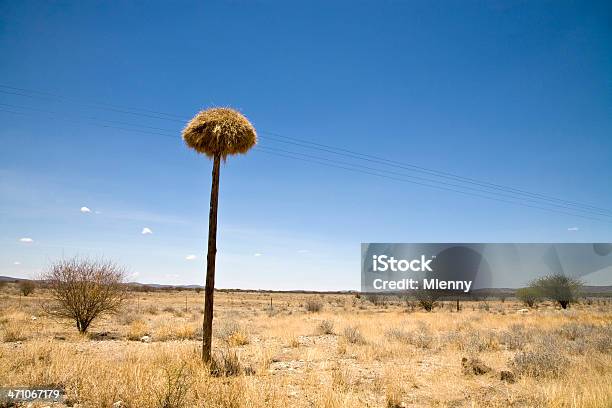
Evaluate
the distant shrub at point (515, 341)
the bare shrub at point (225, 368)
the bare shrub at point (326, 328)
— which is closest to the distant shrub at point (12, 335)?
the bare shrub at point (225, 368)

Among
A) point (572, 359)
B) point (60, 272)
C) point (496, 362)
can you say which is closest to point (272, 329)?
point (60, 272)

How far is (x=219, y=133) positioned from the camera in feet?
35.3

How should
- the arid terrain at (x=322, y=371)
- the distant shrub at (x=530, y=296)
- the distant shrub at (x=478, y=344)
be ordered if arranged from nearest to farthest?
the arid terrain at (x=322, y=371), the distant shrub at (x=478, y=344), the distant shrub at (x=530, y=296)

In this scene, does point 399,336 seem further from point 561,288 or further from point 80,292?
point 561,288

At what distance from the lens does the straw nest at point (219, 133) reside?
10.9 metres

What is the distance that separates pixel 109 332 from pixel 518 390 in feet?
63.6

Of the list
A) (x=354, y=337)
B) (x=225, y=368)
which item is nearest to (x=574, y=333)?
(x=354, y=337)

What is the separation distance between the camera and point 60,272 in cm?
1981

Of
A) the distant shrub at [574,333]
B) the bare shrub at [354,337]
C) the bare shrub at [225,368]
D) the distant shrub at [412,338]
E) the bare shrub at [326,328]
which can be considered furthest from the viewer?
the bare shrub at [326,328]

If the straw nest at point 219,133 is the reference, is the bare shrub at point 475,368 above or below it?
below

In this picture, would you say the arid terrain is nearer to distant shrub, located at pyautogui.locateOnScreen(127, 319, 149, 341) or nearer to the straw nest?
distant shrub, located at pyautogui.locateOnScreen(127, 319, 149, 341)

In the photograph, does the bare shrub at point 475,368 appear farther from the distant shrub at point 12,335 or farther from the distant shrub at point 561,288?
the distant shrub at point 561,288

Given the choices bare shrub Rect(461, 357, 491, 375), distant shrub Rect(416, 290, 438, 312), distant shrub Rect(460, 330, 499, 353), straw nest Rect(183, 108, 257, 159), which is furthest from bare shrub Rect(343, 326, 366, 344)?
distant shrub Rect(416, 290, 438, 312)

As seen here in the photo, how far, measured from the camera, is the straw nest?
35.7 ft
